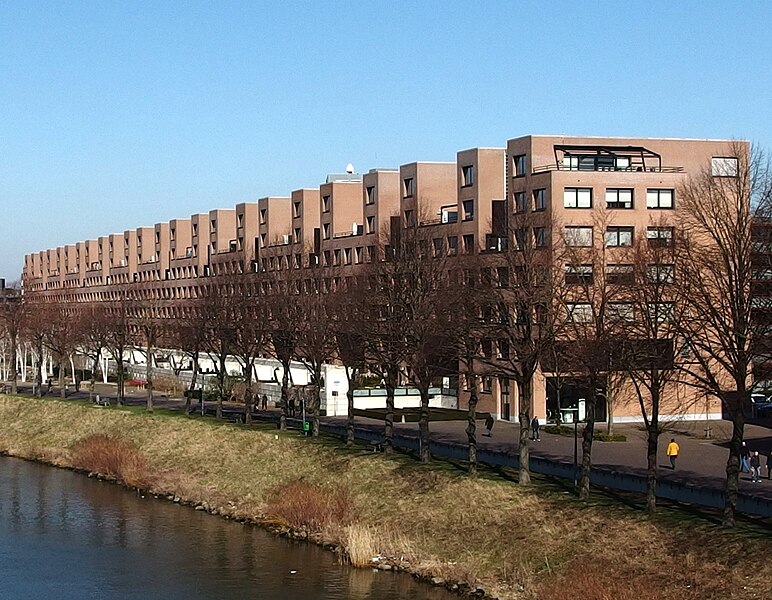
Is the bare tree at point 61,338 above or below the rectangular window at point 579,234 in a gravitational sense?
below

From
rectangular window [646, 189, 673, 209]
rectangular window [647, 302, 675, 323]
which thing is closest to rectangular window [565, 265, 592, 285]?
rectangular window [647, 302, 675, 323]

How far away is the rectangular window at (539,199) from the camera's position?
73.9 m

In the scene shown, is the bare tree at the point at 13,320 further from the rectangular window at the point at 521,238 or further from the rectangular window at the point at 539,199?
the rectangular window at the point at 521,238

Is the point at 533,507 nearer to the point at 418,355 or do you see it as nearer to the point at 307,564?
the point at 307,564

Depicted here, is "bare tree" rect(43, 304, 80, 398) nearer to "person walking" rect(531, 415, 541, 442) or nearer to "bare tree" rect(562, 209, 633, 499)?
"person walking" rect(531, 415, 541, 442)

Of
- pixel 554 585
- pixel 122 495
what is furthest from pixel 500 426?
pixel 554 585

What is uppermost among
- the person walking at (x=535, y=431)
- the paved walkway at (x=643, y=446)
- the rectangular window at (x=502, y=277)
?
the rectangular window at (x=502, y=277)

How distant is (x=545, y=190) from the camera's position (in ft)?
242

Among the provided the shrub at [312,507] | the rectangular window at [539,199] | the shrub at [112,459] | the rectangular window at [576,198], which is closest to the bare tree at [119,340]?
the shrub at [112,459]

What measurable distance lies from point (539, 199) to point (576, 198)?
2.51 m

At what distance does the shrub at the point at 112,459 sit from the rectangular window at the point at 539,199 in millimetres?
30451

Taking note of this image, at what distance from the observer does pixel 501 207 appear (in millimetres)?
79250

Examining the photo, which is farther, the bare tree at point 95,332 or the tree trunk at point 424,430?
the bare tree at point 95,332

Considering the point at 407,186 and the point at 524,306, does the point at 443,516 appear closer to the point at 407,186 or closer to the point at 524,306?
the point at 524,306
